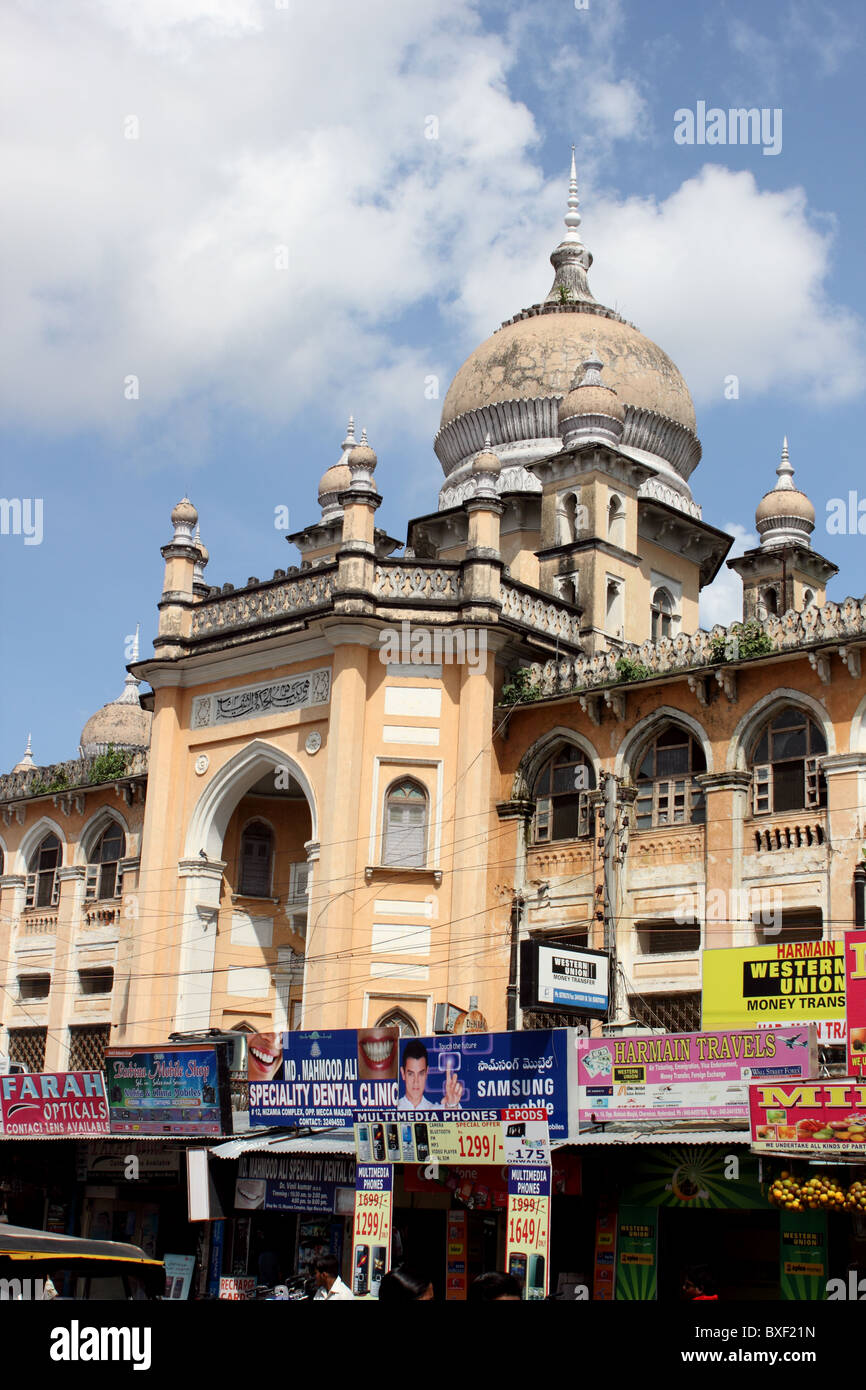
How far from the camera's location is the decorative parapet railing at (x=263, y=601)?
2512 cm

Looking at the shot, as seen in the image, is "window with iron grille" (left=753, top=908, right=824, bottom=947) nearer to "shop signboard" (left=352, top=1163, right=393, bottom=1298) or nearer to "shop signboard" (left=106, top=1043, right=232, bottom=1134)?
"shop signboard" (left=352, top=1163, right=393, bottom=1298)

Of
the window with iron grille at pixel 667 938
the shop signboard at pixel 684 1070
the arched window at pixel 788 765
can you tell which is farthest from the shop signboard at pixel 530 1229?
the arched window at pixel 788 765

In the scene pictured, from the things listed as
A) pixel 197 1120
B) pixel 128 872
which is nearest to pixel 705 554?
pixel 128 872

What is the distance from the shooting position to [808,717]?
21.0 m

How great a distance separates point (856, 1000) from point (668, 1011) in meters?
7.82

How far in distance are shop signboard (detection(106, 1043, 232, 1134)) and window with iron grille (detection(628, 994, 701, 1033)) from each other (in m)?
5.85

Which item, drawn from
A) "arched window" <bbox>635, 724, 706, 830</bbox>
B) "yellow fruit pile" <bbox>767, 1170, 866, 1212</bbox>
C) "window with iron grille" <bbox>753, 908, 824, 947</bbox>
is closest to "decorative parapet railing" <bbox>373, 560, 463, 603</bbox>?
"arched window" <bbox>635, 724, 706, 830</bbox>

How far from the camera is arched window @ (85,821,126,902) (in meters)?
29.8

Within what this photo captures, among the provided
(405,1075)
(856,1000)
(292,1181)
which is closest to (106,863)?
(292,1181)

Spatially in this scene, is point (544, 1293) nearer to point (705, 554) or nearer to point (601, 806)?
point (601, 806)

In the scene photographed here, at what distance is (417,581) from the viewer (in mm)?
24672

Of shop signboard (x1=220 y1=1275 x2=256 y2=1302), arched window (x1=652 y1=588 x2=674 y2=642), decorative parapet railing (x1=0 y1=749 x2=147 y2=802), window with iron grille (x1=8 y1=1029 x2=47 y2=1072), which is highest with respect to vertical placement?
arched window (x1=652 y1=588 x2=674 y2=642)

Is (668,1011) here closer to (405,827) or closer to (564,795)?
(564,795)

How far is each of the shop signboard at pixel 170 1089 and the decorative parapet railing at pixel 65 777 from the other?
380 inches
